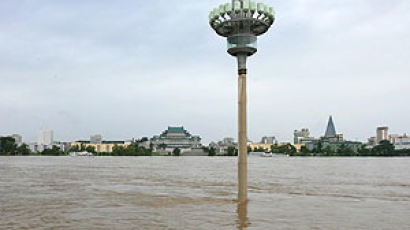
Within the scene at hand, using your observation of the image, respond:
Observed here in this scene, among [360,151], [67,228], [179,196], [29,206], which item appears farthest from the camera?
[360,151]

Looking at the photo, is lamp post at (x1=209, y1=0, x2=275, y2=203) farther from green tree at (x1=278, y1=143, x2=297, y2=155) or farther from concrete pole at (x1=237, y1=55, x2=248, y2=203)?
green tree at (x1=278, y1=143, x2=297, y2=155)

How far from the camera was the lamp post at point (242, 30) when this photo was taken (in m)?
17.9

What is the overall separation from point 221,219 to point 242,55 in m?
7.07

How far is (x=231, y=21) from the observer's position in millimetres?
18047

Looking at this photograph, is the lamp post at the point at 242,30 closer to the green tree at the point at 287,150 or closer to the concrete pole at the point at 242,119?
the concrete pole at the point at 242,119

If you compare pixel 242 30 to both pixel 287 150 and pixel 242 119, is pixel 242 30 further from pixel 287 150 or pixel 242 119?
pixel 287 150

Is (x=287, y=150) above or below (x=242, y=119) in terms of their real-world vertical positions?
below

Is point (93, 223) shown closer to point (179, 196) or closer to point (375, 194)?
point (179, 196)

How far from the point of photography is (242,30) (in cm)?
1830

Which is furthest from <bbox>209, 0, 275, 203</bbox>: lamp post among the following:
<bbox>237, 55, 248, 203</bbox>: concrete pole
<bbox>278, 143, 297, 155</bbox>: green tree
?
<bbox>278, 143, 297, 155</bbox>: green tree

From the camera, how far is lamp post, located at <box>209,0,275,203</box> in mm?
17859

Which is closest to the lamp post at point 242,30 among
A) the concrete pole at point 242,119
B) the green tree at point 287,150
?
the concrete pole at point 242,119

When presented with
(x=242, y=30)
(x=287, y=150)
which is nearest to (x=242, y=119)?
(x=242, y=30)

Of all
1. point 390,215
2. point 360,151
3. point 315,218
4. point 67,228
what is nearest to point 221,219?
point 315,218
